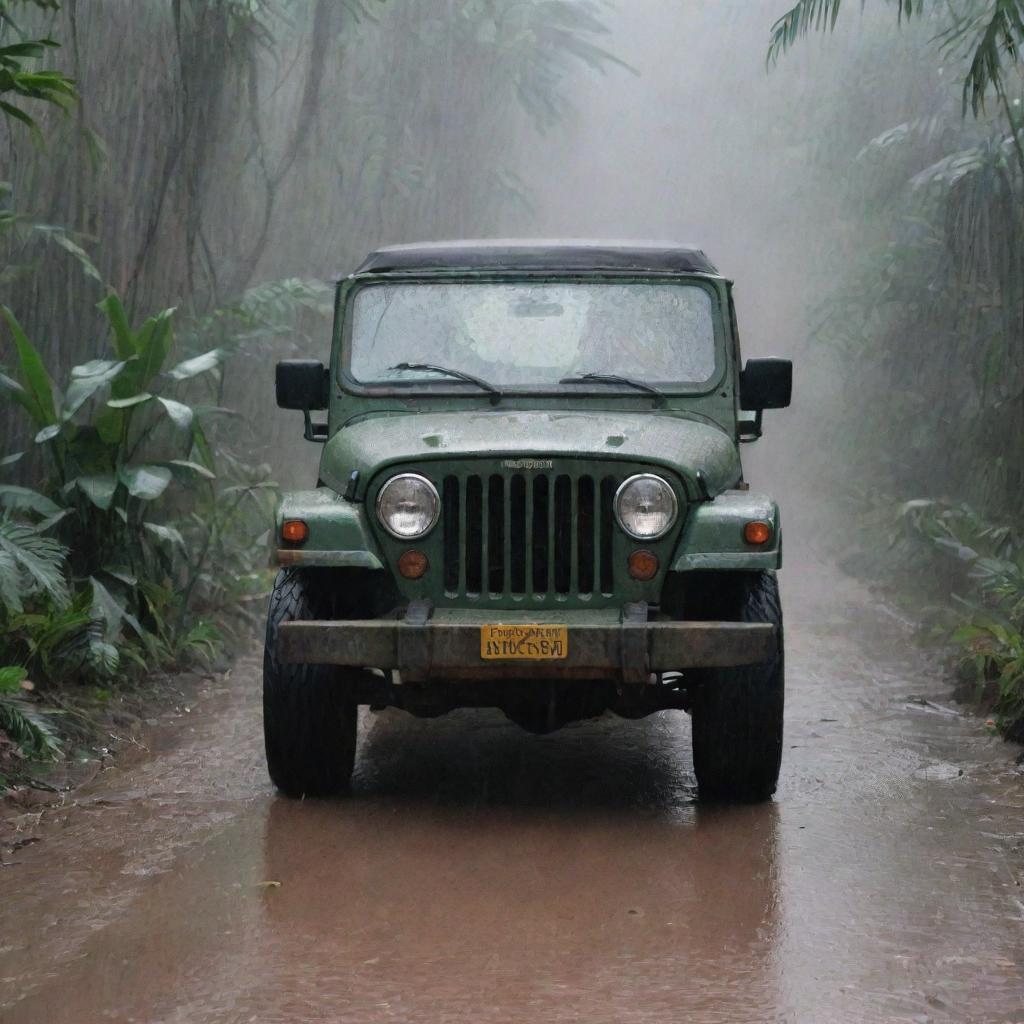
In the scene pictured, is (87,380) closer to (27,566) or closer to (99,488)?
(99,488)

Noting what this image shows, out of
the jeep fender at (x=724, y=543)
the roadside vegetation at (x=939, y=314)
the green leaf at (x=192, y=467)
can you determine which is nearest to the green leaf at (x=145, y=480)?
the green leaf at (x=192, y=467)

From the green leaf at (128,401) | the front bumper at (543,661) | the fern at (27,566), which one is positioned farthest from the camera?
the green leaf at (128,401)

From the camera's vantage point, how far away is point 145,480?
8.12 metres

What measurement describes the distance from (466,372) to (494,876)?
2429 mm

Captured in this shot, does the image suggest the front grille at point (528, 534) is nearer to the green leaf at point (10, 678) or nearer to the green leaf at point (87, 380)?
the green leaf at point (10, 678)

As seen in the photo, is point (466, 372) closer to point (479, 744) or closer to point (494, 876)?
point (479, 744)

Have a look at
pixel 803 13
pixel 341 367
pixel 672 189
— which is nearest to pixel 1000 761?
pixel 341 367

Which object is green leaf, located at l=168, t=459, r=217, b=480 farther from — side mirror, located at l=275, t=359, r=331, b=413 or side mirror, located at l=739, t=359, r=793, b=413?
side mirror, located at l=739, t=359, r=793, b=413

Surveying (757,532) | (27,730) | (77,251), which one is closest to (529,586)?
(757,532)

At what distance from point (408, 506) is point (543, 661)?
0.81 meters

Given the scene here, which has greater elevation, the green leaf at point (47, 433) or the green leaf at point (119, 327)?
the green leaf at point (119, 327)

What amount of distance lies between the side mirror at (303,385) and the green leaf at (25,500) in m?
1.69

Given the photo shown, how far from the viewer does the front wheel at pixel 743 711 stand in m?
5.77

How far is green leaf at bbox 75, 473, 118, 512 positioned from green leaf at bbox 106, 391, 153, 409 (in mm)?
384
